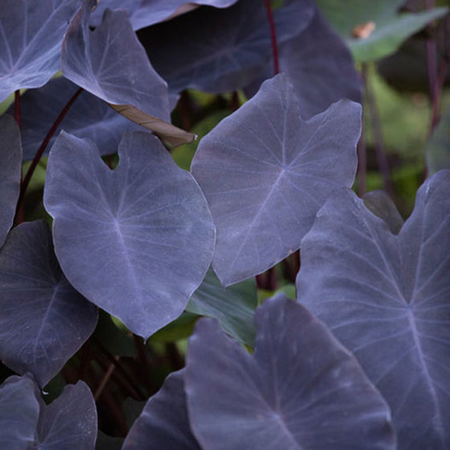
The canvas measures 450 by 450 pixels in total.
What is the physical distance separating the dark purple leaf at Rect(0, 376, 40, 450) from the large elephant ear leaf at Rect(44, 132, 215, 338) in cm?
11

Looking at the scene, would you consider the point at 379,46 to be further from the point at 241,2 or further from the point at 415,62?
the point at 415,62

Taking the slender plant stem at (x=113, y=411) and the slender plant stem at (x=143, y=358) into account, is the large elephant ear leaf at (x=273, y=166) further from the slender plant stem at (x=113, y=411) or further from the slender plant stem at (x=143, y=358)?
the slender plant stem at (x=113, y=411)

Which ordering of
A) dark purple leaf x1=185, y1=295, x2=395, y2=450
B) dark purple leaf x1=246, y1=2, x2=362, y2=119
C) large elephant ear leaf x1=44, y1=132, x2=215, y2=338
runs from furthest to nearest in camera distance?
dark purple leaf x1=246, y1=2, x2=362, y2=119, large elephant ear leaf x1=44, y1=132, x2=215, y2=338, dark purple leaf x1=185, y1=295, x2=395, y2=450

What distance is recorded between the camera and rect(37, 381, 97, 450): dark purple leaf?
651 mm

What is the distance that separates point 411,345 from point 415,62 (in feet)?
6.32

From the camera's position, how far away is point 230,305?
2.75 feet

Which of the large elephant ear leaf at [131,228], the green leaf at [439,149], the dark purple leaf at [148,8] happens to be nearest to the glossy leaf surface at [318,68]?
the green leaf at [439,149]

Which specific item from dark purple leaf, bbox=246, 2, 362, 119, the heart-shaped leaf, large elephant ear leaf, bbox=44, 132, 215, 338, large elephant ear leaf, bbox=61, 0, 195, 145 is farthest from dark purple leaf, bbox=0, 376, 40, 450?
dark purple leaf, bbox=246, 2, 362, 119

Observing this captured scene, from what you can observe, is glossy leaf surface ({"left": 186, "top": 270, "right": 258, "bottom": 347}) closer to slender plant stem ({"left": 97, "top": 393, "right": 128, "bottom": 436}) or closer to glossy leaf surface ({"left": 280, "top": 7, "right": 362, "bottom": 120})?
slender plant stem ({"left": 97, "top": 393, "right": 128, "bottom": 436})

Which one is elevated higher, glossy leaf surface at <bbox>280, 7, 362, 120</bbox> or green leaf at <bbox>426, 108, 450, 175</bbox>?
glossy leaf surface at <bbox>280, 7, 362, 120</bbox>

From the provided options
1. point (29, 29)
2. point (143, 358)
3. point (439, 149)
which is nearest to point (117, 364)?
point (143, 358)

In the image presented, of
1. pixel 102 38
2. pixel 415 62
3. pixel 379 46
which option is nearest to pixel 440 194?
pixel 102 38

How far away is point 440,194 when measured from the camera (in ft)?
2.33

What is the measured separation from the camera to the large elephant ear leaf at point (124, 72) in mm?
792
